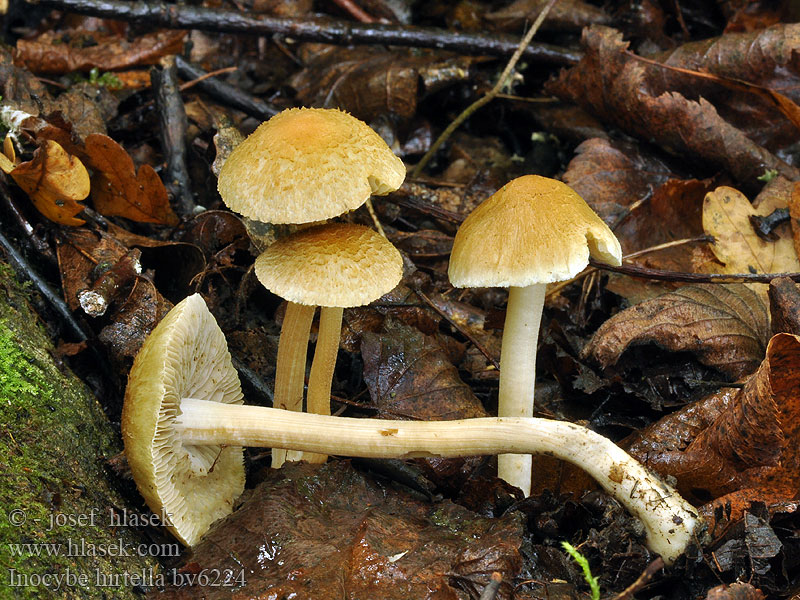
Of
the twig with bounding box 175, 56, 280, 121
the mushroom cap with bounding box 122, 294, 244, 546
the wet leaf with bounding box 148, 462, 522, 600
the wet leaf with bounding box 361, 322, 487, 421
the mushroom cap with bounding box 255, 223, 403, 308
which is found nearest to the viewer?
the wet leaf with bounding box 148, 462, 522, 600

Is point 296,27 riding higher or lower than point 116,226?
higher

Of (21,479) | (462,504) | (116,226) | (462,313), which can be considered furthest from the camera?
(462,313)

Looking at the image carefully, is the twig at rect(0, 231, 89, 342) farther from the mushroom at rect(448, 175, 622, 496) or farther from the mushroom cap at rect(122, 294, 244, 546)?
the mushroom at rect(448, 175, 622, 496)

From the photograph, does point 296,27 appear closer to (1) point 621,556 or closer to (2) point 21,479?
(2) point 21,479

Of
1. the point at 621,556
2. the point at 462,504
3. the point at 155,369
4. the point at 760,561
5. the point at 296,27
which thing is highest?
the point at 296,27

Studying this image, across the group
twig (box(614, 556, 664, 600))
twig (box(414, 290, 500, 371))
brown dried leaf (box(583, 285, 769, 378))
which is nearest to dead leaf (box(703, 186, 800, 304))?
brown dried leaf (box(583, 285, 769, 378))

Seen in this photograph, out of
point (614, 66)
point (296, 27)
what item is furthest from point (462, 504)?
point (296, 27)

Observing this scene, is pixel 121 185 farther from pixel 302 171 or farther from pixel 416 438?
pixel 416 438
